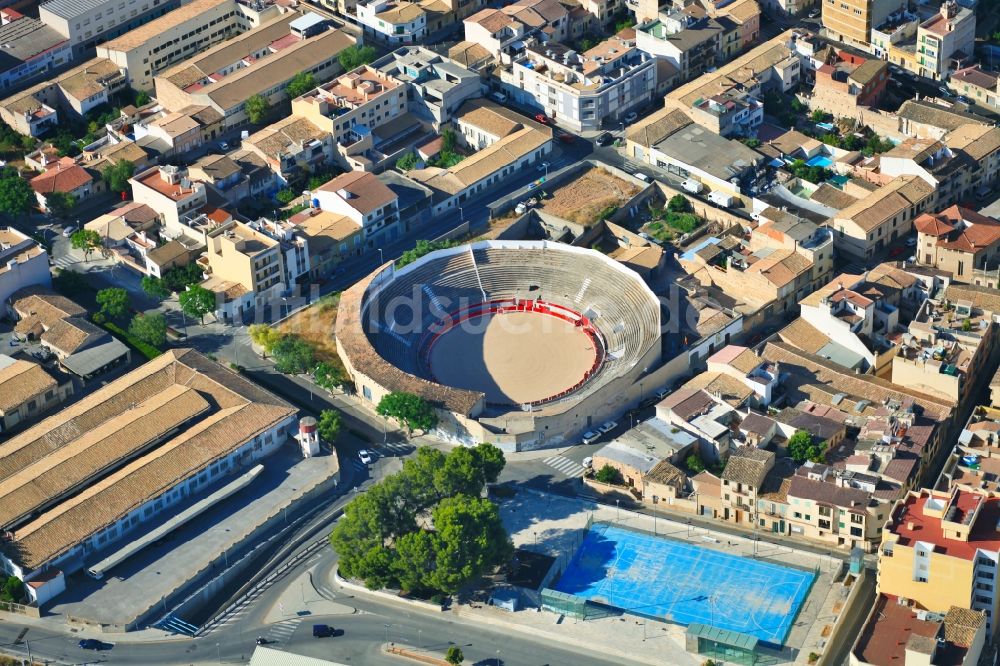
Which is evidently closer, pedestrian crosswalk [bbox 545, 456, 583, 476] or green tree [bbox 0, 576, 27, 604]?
green tree [bbox 0, 576, 27, 604]

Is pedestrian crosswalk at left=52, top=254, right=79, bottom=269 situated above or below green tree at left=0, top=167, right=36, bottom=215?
below

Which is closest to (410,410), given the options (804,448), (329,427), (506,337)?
(329,427)

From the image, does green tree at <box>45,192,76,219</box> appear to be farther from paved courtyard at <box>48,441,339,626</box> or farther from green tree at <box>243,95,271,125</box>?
paved courtyard at <box>48,441,339,626</box>

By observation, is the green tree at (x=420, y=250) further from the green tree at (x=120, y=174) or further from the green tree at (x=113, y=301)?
the green tree at (x=120, y=174)

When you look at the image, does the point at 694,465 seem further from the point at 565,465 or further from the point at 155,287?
the point at 155,287

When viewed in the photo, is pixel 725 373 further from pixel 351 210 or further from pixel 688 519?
pixel 351 210

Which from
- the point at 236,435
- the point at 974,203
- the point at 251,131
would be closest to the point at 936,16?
the point at 974,203

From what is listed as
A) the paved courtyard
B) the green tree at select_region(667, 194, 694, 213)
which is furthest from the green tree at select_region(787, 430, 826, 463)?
the green tree at select_region(667, 194, 694, 213)
